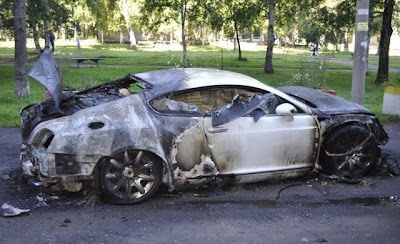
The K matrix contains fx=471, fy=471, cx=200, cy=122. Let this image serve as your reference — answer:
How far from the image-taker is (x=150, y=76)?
6020 mm

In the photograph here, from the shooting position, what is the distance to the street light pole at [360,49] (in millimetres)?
8797

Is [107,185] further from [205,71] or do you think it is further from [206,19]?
[206,19]

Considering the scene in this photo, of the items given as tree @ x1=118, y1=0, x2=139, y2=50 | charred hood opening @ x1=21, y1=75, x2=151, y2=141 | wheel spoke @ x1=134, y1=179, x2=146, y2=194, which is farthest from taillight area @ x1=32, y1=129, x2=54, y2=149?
tree @ x1=118, y1=0, x2=139, y2=50

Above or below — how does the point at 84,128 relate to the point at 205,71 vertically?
below

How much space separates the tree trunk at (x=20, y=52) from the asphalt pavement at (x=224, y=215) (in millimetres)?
8037

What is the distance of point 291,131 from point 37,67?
10.0ft

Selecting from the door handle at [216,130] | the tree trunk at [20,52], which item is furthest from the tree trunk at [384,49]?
the door handle at [216,130]

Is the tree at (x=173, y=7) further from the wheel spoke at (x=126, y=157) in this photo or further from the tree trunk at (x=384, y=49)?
the wheel spoke at (x=126, y=157)

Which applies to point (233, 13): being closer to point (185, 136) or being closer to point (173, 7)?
point (173, 7)

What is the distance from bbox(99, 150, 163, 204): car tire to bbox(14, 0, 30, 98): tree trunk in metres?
9.46

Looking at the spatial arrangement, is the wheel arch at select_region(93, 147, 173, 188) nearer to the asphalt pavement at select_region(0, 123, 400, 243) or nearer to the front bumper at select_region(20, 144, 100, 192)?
the front bumper at select_region(20, 144, 100, 192)

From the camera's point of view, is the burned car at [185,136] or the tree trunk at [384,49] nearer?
the burned car at [185,136]

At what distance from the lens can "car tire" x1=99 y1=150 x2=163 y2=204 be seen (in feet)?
16.3

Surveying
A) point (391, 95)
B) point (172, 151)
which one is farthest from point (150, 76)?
point (391, 95)
